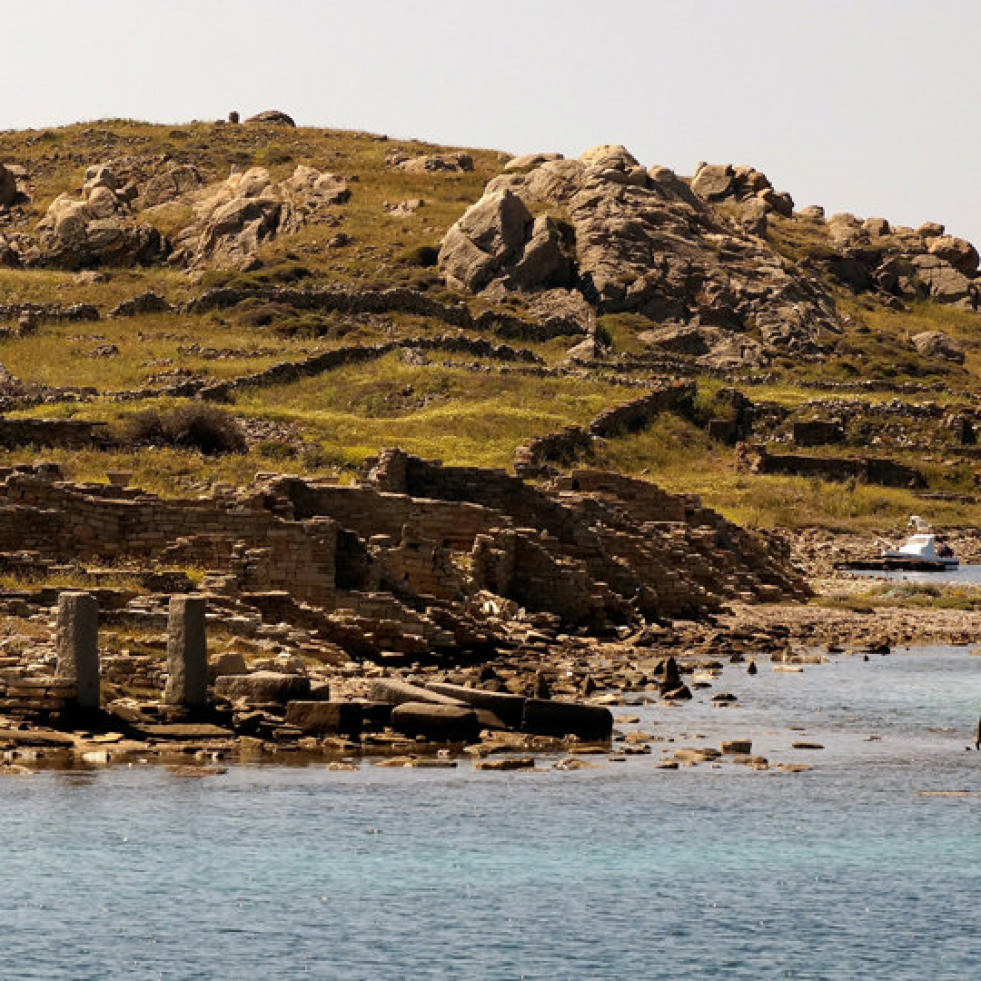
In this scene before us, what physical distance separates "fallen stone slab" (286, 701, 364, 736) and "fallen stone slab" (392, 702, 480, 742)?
0.77 metres

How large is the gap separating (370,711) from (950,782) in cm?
745

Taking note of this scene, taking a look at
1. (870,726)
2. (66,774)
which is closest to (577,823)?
(66,774)

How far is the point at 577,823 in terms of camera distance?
78.9ft

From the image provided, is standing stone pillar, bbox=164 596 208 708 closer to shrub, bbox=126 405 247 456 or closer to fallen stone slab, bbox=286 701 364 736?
fallen stone slab, bbox=286 701 364 736

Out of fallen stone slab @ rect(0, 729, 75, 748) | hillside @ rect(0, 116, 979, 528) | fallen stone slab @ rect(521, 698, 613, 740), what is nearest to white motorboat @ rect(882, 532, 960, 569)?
hillside @ rect(0, 116, 979, 528)

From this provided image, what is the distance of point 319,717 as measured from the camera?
27.9 m

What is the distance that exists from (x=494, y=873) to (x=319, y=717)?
6.62 m

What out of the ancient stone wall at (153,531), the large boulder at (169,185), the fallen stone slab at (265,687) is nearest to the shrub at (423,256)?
the large boulder at (169,185)

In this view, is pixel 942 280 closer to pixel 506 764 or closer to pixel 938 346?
pixel 938 346

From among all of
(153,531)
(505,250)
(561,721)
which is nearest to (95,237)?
(505,250)

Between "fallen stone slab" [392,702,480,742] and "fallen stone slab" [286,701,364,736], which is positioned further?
"fallen stone slab" [392,702,480,742]

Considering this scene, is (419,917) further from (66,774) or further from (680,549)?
(680,549)

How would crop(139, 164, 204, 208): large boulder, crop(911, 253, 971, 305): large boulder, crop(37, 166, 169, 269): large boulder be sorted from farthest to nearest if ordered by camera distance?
crop(911, 253, 971, 305): large boulder → crop(139, 164, 204, 208): large boulder → crop(37, 166, 169, 269): large boulder

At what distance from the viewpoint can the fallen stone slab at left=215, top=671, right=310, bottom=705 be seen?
92.7ft
